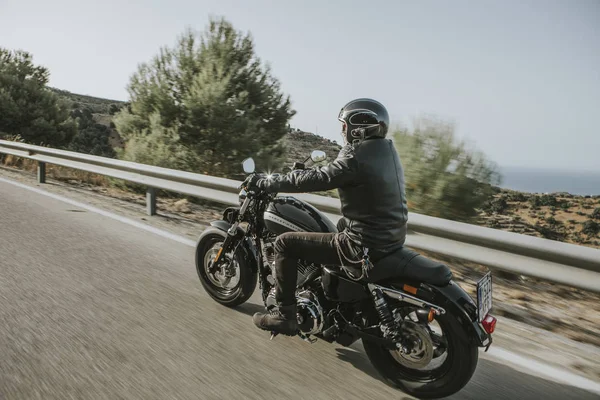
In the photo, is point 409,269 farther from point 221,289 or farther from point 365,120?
point 221,289

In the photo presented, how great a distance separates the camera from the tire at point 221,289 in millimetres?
4023

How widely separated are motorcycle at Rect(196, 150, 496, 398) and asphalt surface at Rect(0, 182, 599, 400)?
0.21 m

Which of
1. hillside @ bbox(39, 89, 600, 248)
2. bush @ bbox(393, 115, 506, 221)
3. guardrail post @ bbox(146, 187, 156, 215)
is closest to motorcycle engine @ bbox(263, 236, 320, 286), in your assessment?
hillside @ bbox(39, 89, 600, 248)

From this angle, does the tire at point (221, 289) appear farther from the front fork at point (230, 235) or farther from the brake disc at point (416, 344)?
the brake disc at point (416, 344)

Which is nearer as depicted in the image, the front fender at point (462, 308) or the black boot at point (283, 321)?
the front fender at point (462, 308)

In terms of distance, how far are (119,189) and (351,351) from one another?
29.1 feet

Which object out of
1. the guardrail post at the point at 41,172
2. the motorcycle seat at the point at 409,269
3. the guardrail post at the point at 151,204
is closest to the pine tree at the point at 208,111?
the guardrail post at the point at 41,172

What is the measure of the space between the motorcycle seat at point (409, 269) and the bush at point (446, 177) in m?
4.04

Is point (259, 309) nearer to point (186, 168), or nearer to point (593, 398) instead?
point (593, 398)

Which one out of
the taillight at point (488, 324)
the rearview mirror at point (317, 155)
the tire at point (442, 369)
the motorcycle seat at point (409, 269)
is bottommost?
the tire at point (442, 369)

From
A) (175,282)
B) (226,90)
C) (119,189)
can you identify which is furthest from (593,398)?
(226,90)

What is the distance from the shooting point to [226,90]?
45.2 ft

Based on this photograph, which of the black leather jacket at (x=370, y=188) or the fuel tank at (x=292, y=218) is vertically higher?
the black leather jacket at (x=370, y=188)

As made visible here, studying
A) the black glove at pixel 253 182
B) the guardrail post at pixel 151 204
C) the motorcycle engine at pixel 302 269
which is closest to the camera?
the motorcycle engine at pixel 302 269
